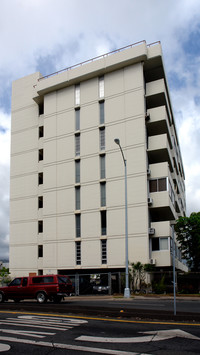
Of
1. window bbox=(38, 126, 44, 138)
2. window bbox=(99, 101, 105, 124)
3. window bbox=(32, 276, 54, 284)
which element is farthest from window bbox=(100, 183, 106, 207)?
window bbox=(32, 276, 54, 284)

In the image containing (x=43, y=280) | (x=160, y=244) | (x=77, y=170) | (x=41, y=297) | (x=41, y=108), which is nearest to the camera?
(x=41, y=297)

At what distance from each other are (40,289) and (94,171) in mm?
20929

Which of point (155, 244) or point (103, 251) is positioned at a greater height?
point (155, 244)

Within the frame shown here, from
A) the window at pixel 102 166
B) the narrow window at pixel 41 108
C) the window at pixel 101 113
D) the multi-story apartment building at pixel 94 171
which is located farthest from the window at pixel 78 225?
the narrow window at pixel 41 108

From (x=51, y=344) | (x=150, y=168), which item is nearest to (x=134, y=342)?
(x=51, y=344)

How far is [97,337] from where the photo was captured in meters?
8.91

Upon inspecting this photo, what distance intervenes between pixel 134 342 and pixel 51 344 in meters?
1.84

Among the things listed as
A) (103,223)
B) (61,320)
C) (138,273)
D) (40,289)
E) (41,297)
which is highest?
(103,223)

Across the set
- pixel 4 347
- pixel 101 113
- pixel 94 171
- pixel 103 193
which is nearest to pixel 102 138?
pixel 101 113

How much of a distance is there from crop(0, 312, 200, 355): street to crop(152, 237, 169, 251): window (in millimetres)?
26159

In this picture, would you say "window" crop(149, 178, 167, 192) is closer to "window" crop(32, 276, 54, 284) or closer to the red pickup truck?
the red pickup truck

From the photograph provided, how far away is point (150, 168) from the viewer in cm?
3988

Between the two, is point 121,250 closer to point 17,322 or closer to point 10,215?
point 10,215

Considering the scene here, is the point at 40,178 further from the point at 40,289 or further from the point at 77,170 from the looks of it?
the point at 40,289
